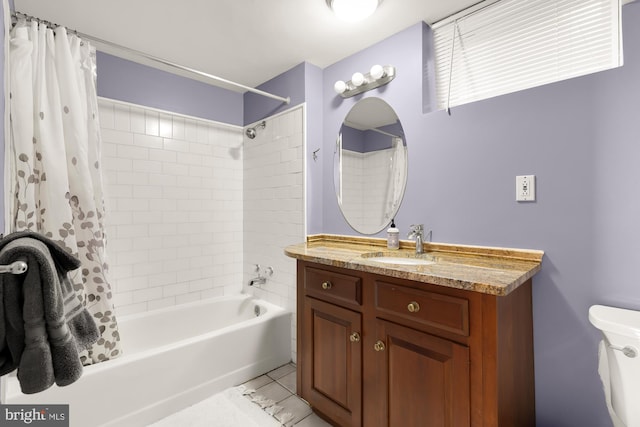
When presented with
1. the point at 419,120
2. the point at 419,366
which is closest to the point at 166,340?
the point at 419,366

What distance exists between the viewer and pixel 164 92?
248 cm

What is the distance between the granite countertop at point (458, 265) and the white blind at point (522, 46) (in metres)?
0.85

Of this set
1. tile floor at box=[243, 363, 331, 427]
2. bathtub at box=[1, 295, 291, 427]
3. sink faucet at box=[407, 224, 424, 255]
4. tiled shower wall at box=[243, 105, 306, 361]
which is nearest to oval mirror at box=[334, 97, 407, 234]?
sink faucet at box=[407, 224, 424, 255]

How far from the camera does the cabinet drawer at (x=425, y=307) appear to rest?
113cm

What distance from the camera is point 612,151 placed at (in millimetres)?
1261

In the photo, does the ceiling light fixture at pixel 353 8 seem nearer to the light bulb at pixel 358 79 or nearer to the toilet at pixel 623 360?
the light bulb at pixel 358 79

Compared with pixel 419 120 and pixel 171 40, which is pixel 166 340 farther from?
pixel 419 120

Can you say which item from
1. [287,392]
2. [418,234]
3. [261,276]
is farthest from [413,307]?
[261,276]

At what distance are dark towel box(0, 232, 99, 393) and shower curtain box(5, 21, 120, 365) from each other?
1.08 m

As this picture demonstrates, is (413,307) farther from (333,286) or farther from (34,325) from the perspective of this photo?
(34,325)

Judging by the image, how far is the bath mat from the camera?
1.72 m

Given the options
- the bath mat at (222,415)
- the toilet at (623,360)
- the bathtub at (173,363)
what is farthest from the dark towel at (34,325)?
the toilet at (623,360)

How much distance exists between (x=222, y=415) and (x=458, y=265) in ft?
5.22

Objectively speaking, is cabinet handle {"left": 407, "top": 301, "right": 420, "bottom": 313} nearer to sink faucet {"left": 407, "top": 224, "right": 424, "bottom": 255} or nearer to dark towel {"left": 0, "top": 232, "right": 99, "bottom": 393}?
sink faucet {"left": 407, "top": 224, "right": 424, "bottom": 255}
